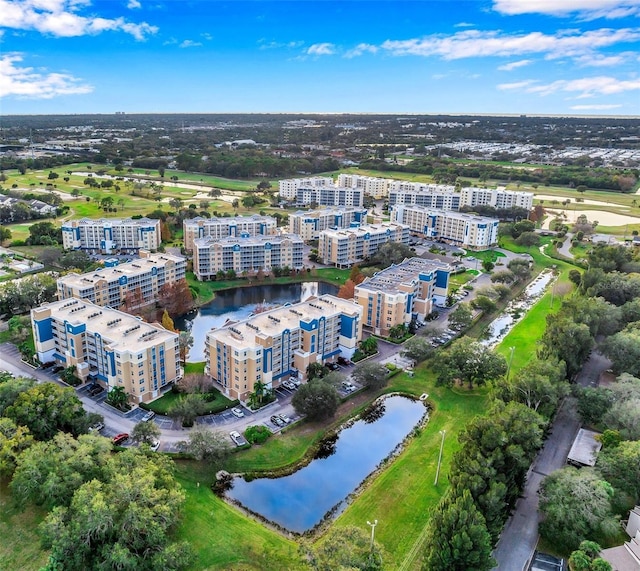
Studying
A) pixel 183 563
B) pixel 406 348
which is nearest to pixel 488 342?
pixel 406 348

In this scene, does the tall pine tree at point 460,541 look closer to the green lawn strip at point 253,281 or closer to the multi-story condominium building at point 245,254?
the green lawn strip at point 253,281

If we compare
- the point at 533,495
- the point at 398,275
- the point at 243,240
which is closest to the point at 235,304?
the point at 243,240

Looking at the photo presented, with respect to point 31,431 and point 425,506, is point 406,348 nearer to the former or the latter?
point 425,506

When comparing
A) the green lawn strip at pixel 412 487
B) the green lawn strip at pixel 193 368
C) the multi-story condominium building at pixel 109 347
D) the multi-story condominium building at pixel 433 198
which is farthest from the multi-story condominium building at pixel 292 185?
the green lawn strip at pixel 412 487

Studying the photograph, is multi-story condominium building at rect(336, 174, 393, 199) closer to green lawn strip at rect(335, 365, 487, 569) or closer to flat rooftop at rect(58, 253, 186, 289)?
flat rooftop at rect(58, 253, 186, 289)

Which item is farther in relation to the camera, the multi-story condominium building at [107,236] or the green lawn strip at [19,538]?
the multi-story condominium building at [107,236]

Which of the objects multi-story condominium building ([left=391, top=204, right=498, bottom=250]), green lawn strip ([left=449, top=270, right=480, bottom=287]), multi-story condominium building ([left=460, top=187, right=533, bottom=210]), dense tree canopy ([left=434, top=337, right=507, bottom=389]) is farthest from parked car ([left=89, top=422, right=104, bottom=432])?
multi-story condominium building ([left=460, top=187, right=533, bottom=210])

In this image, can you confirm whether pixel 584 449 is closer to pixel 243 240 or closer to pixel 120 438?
pixel 120 438
